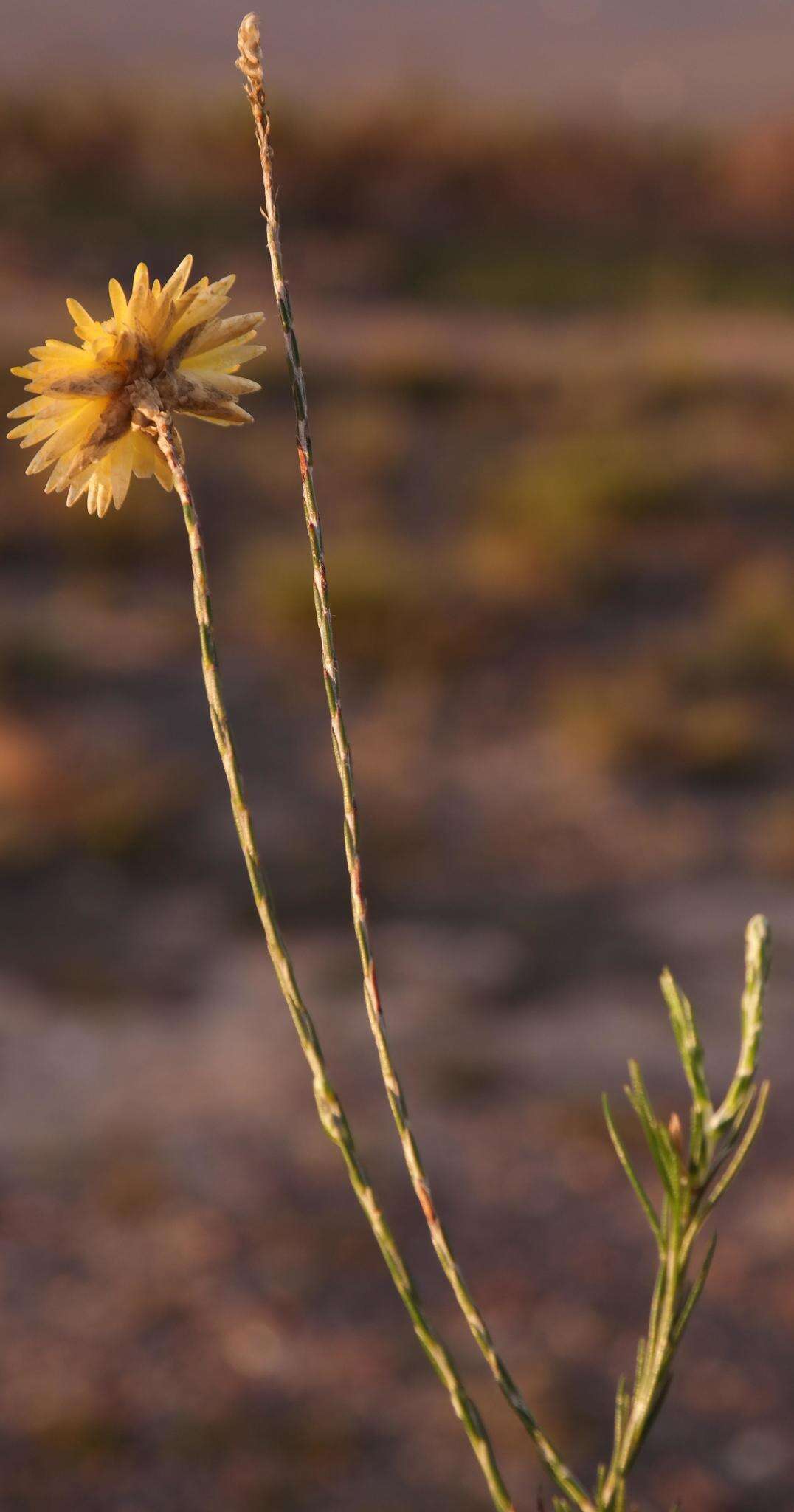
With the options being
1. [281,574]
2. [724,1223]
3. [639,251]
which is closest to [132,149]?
[639,251]

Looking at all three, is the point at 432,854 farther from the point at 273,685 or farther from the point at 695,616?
the point at 695,616

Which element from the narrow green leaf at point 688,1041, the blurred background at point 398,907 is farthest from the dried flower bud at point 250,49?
the blurred background at point 398,907

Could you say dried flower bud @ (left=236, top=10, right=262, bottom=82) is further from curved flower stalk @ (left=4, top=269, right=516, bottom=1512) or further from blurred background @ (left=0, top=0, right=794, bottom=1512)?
blurred background @ (left=0, top=0, right=794, bottom=1512)

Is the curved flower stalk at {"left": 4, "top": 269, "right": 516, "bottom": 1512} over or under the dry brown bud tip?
under

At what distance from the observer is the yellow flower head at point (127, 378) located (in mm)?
390

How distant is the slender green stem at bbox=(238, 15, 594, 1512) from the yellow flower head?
33 millimetres

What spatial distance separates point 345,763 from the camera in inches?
14.8

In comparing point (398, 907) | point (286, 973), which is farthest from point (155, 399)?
point (398, 907)

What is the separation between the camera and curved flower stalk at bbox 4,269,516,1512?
0.39 metres

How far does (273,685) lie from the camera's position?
3527mm

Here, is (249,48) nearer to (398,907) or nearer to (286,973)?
(286,973)

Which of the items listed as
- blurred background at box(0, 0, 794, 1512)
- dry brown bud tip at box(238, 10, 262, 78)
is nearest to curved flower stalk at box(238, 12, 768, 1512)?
dry brown bud tip at box(238, 10, 262, 78)

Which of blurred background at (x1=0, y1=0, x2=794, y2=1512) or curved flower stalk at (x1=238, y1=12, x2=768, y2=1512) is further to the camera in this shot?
blurred background at (x1=0, y1=0, x2=794, y2=1512)

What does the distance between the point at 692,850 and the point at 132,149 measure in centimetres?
817
